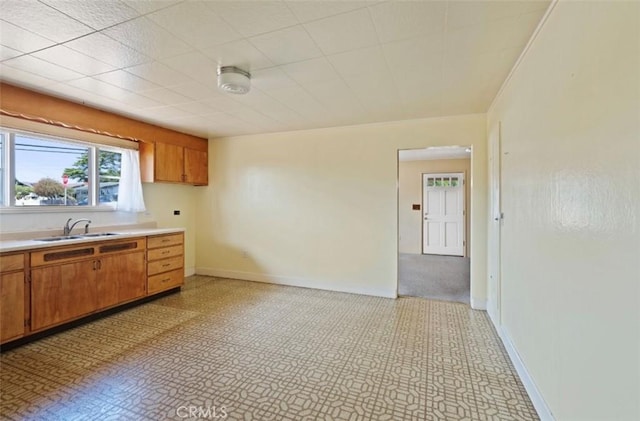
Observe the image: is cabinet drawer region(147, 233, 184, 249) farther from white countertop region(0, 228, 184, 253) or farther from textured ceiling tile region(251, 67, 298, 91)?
textured ceiling tile region(251, 67, 298, 91)

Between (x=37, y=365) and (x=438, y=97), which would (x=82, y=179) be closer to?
(x=37, y=365)

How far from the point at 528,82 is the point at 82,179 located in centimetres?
480

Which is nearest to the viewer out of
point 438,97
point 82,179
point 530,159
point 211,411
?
point 211,411

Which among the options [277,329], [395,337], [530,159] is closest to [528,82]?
[530,159]

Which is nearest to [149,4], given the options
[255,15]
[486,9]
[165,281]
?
[255,15]

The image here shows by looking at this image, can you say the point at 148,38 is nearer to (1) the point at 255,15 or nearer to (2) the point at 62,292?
(1) the point at 255,15

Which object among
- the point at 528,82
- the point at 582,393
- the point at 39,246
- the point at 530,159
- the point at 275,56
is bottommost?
the point at 582,393

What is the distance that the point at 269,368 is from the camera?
2354 mm

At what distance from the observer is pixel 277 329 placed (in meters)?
3.08

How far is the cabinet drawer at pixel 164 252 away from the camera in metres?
3.91

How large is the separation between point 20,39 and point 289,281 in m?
3.87

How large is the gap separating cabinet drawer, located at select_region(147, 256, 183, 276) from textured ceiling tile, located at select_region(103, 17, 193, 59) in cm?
269

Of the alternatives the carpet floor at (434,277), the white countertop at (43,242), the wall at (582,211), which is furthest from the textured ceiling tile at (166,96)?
the carpet floor at (434,277)

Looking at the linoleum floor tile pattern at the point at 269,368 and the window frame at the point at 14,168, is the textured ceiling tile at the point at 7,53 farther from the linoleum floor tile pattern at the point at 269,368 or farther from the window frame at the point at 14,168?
the linoleum floor tile pattern at the point at 269,368
